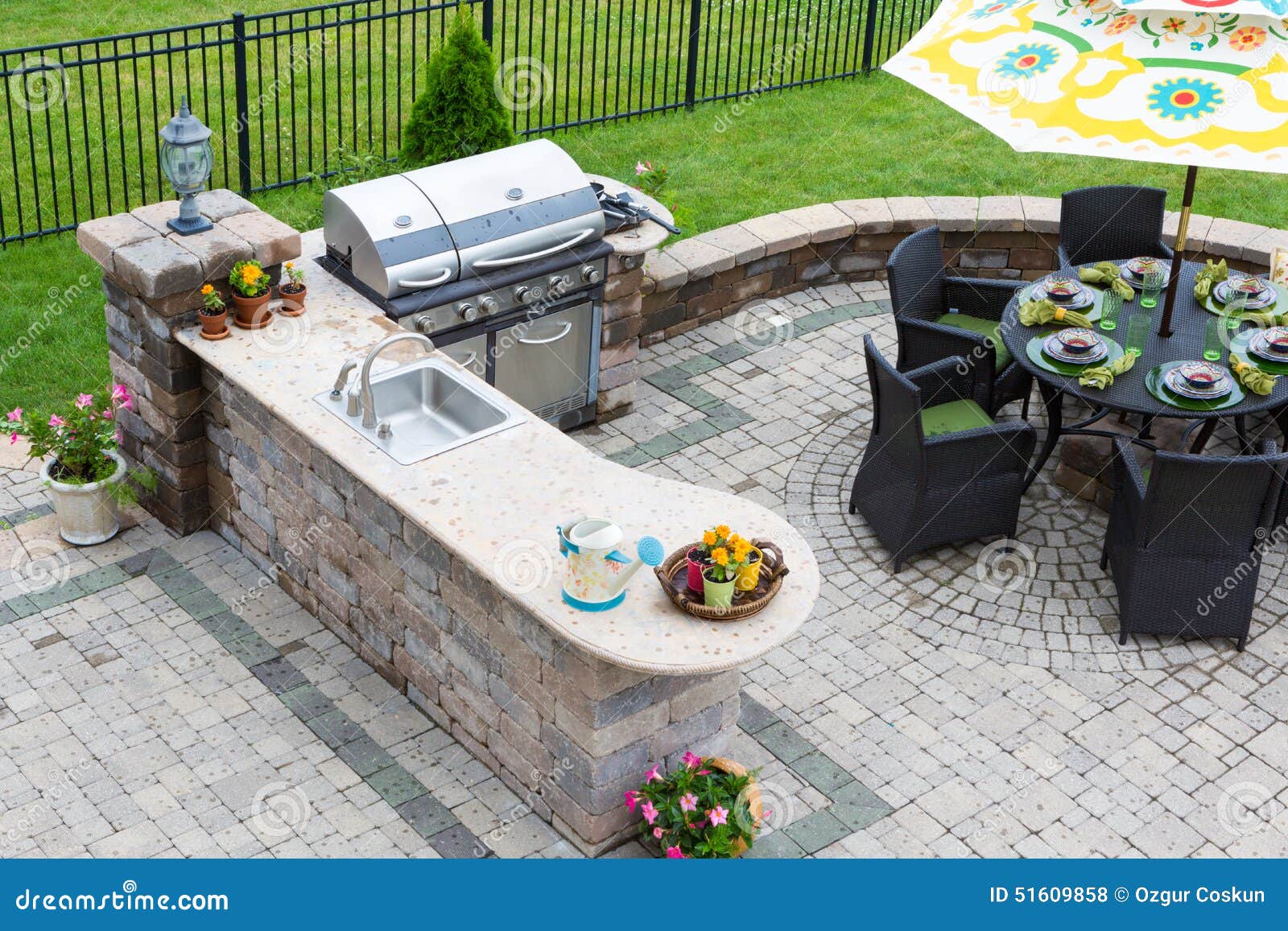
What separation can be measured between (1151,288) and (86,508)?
629 cm

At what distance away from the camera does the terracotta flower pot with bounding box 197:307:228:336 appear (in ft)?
24.8

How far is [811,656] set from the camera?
7.75 metres

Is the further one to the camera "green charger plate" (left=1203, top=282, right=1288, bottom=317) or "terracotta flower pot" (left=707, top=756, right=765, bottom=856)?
"green charger plate" (left=1203, top=282, right=1288, bottom=317)

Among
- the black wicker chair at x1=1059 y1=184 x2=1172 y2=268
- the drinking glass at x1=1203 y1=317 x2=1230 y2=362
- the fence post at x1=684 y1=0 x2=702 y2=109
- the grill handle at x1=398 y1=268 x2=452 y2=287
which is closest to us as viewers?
the grill handle at x1=398 y1=268 x2=452 y2=287

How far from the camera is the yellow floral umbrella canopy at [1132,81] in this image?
7137mm

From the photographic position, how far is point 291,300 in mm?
7820

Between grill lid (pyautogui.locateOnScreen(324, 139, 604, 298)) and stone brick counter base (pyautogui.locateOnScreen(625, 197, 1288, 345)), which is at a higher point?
grill lid (pyautogui.locateOnScreen(324, 139, 604, 298))

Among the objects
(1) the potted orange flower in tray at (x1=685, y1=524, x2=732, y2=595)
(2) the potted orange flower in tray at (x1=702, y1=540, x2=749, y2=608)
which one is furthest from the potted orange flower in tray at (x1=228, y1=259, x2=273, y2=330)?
(2) the potted orange flower in tray at (x1=702, y1=540, x2=749, y2=608)

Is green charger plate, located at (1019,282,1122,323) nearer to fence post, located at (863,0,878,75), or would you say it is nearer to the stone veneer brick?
the stone veneer brick

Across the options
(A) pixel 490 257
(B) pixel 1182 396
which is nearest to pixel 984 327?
(B) pixel 1182 396

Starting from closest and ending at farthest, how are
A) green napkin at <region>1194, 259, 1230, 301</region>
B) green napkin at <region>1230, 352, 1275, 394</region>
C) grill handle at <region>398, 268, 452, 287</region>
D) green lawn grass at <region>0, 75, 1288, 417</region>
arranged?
grill handle at <region>398, 268, 452, 287</region>, green napkin at <region>1230, 352, 1275, 394</region>, green napkin at <region>1194, 259, 1230, 301</region>, green lawn grass at <region>0, 75, 1288, 417</region>

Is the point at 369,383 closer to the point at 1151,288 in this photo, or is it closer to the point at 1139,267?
the point at 1151,288

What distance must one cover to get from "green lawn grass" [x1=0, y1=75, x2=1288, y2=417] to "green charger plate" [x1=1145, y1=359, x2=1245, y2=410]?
381 centimetres

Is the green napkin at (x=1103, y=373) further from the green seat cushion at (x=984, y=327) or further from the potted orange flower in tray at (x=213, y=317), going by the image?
the potted orange flower in tray at (x=213, y=317)
